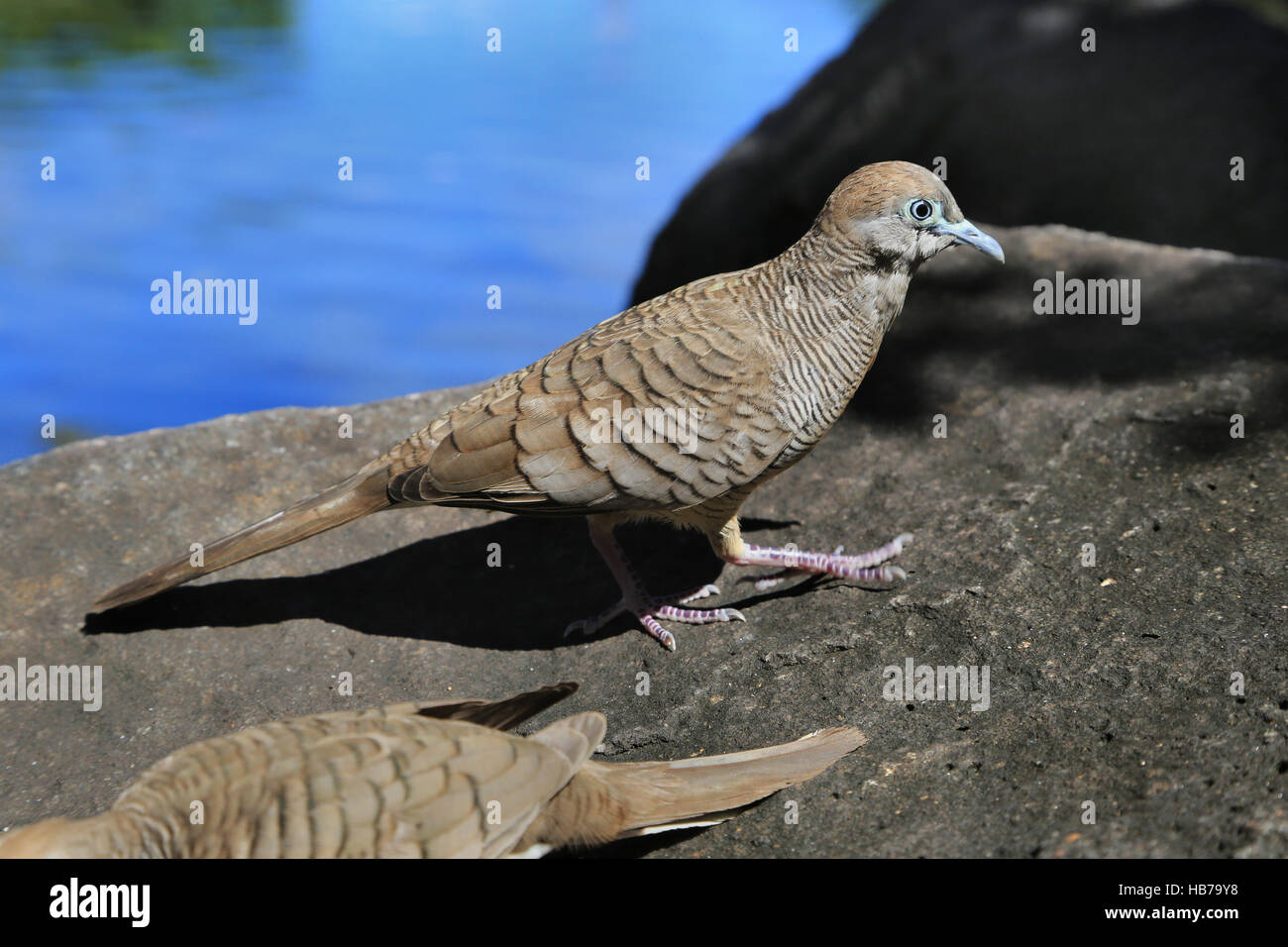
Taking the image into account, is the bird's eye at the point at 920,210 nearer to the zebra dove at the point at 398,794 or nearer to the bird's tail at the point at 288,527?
the zebra dove at the point at 398,794

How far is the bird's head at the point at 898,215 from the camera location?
12.9 feet

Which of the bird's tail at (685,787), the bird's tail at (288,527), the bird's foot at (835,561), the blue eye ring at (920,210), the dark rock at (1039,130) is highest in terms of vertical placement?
the dark rock at (1039,130)

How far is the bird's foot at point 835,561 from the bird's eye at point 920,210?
4.08 feet

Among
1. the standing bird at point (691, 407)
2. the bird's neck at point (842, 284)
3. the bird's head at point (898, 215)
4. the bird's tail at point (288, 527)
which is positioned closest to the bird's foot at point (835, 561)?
the standing bird at point (691, 407)

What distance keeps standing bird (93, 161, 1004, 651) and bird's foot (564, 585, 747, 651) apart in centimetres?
1

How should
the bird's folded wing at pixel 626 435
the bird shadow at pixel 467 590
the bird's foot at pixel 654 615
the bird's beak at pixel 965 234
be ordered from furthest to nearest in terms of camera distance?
1. the bird shadow at pixel 467 590
2. the bird's foot at pixel 654 615
3. the bird's beak at pixel 965 234
4. the bird's folded wing at pixel 626 435

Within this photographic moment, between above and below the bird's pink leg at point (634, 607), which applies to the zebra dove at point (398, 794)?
→ below

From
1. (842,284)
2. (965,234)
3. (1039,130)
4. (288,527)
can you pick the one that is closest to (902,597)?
(842,284)

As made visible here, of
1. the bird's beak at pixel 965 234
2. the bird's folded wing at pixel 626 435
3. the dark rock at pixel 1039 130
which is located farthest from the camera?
the dark rock at pixel 1039 130

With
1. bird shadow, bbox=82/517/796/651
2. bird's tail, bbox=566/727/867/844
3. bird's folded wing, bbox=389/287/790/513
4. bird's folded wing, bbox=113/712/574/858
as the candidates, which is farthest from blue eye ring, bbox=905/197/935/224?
bird's folded wing, bbox=113/712/574/858

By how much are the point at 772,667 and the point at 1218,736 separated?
1.42 meters

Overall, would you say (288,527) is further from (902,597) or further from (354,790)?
(902,597)

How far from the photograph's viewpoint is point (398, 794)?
108 inches

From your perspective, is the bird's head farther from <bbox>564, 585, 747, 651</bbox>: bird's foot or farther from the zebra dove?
the zebra dove
